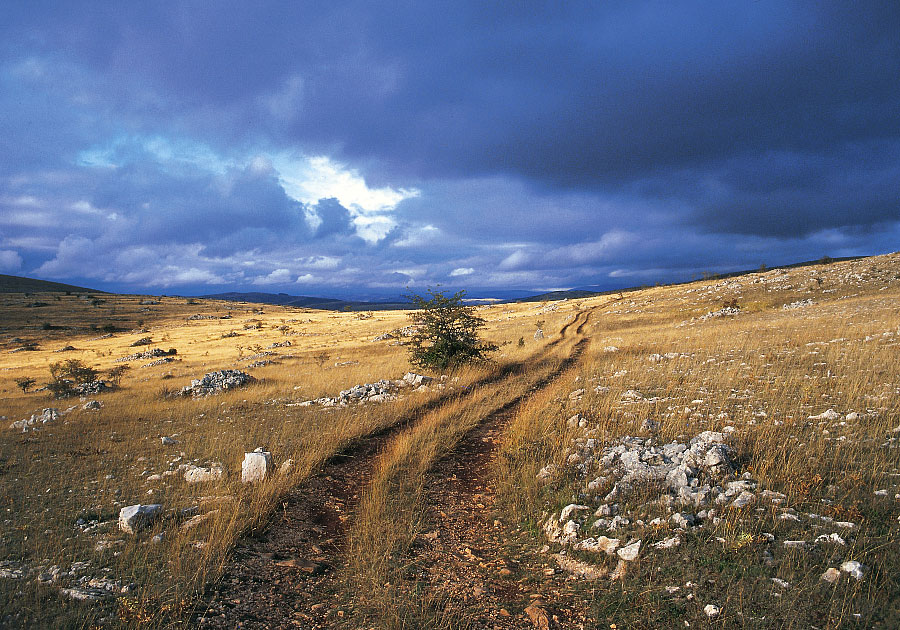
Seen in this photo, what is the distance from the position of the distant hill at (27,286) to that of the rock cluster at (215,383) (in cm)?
13528

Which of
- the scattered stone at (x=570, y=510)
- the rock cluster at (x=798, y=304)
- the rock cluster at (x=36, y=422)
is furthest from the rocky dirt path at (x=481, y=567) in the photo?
the rock cluster at (x=798, y=304)

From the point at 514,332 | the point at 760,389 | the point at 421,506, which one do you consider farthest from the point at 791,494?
the point at 514,332

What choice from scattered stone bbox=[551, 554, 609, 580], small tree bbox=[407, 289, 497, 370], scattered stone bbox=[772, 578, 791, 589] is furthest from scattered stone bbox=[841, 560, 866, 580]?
small tree bbox=[407, 289, 497, 370]

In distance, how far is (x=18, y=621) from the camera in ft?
13.3

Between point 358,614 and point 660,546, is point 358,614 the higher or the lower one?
the lower one

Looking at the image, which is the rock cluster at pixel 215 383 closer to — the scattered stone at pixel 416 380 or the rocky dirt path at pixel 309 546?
the scattered stone at pixel 416 380

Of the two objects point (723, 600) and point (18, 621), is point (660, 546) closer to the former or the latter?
point (723, 600)

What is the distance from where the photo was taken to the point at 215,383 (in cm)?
1869

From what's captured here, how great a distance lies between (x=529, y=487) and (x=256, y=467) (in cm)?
506

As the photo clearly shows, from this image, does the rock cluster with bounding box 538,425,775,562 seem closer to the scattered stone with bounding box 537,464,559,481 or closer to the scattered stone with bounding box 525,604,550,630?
the scattered stone with bounding box 537,464,559,481

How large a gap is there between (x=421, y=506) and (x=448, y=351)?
14010mm

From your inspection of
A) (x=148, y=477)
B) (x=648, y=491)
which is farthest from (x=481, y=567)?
(x=148, y=477)

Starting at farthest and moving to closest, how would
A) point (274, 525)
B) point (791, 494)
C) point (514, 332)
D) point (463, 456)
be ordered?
point (514, 332), point (463, 456), point (274, 525), point (791, 494)

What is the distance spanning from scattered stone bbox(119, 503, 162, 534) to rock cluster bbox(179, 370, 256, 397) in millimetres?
12368
